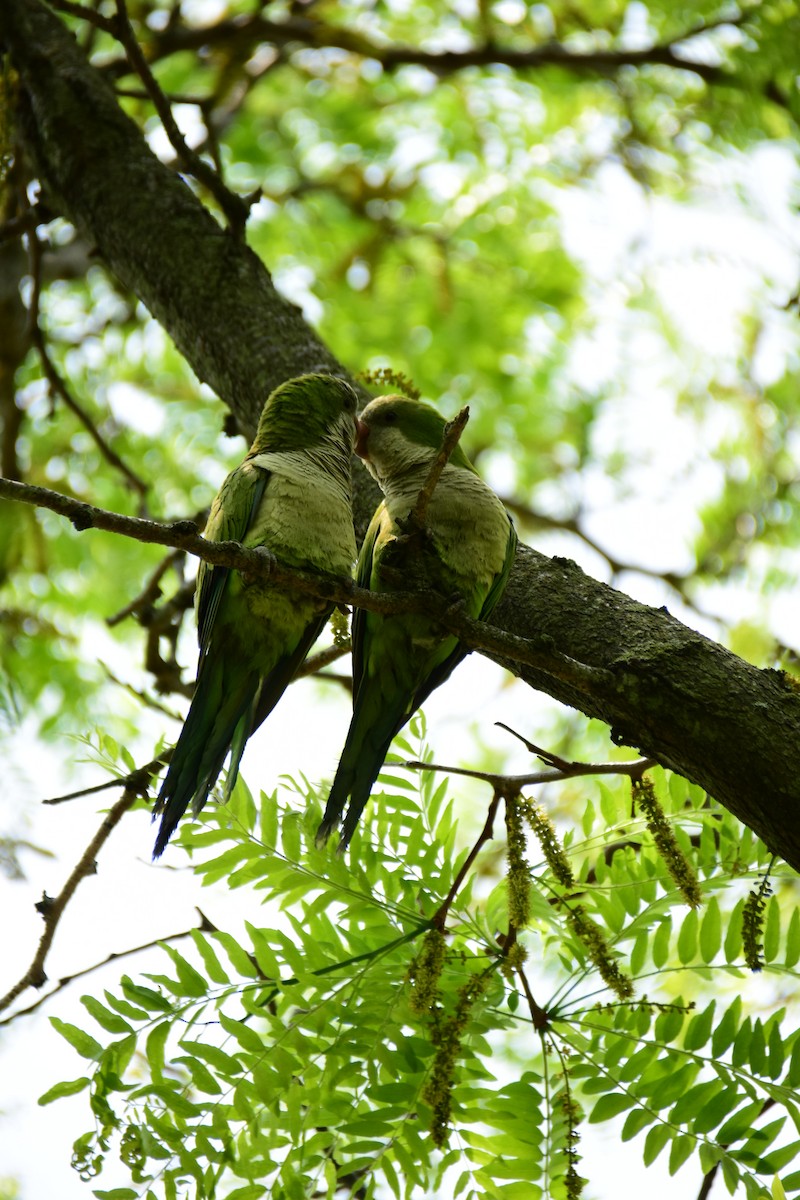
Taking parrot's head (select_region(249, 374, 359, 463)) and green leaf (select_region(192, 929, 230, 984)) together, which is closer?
green leaf (select_region(192, 929, 230, 984))

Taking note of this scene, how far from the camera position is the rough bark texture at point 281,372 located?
222cm

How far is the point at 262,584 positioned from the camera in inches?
120

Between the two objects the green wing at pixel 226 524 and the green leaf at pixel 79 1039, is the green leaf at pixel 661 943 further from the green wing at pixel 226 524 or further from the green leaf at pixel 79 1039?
the green wing at pixel 226 524

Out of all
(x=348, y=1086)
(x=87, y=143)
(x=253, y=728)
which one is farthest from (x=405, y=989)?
(x=87, y=143)

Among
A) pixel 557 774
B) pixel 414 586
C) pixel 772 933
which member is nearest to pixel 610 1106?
pixel 772 933

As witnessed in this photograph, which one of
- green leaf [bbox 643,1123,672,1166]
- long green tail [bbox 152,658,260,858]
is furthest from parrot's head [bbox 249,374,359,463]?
green leaf [bbox 643,1123,672,1166]

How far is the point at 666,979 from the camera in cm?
354

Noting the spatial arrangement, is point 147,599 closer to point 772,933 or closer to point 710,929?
point 710,929

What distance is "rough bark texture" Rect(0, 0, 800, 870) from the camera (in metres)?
2.22

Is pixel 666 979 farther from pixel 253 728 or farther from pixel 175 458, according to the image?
pixel 175 458

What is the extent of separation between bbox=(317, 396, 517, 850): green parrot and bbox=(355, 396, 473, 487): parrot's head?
1.01 ft

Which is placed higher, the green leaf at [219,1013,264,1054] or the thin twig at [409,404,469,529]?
the thin twig at [409,404,469,529]

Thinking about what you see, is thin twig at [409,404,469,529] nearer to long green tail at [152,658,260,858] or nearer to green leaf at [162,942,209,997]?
long green tail at [152,658,260,858]

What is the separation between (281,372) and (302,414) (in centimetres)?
19
